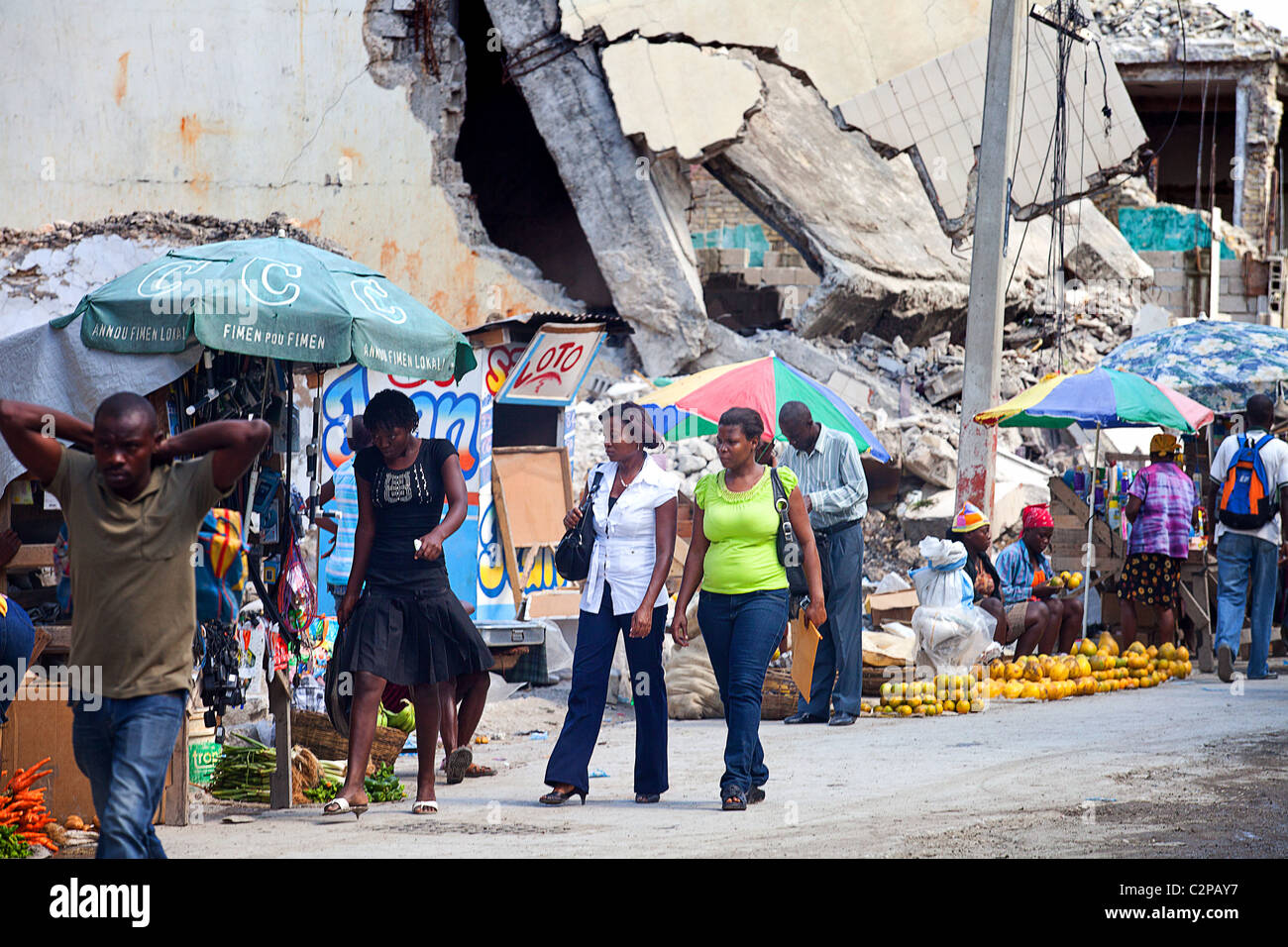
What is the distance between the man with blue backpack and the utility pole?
1.84 metres

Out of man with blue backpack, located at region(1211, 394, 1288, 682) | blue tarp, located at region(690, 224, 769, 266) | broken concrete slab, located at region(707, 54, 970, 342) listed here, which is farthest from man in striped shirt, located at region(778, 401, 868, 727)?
blue tarp, located at region(690, 224, 769, 266)

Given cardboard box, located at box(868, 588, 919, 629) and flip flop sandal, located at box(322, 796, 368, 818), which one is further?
cardboard box, located at box(868, 588, 919, 629)

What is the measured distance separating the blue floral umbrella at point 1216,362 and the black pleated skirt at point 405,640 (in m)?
7.58

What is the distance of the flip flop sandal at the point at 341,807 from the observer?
252 inches

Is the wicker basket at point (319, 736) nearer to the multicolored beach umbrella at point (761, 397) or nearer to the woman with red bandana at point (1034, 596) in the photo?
the multicolored beach umbrella at point (761, 397)

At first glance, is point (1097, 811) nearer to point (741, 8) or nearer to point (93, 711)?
point (93, 711)

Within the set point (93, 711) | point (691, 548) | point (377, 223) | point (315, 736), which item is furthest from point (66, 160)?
point (93, 711)

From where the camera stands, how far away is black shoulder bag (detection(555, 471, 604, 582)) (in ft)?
22.8

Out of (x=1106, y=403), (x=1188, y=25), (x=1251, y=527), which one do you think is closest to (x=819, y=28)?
(x=1106, y=403)

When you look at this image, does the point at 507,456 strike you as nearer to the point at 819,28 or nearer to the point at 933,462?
the point at 933,462

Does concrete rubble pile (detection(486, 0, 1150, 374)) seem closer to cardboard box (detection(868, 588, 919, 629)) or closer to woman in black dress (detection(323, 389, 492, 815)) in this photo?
cardboard box (detection(868, 588, 919, 629))

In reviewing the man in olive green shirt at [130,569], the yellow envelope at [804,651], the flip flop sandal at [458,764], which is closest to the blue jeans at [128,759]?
the man in olive green shirt at [130,569]

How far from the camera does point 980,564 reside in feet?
35.4
